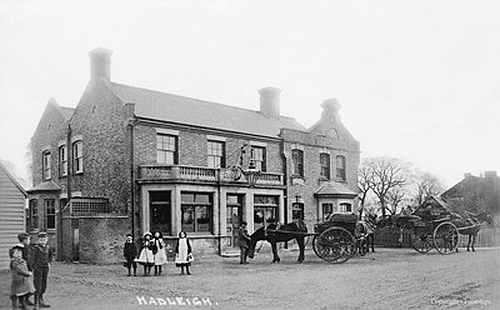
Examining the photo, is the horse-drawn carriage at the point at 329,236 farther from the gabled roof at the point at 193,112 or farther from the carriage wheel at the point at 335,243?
the gabled roof at the point at 193,112

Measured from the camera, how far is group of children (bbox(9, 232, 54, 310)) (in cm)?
876

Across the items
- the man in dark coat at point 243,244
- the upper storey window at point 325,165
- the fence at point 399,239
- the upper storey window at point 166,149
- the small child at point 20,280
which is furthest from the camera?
the upper storey window at point 325,165

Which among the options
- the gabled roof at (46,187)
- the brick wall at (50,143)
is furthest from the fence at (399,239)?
the gabled roof at (46,187)

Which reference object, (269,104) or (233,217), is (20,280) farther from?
(269,104)

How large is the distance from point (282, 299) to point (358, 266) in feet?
18.5

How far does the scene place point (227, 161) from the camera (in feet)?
73.1

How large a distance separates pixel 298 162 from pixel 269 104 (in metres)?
3.75

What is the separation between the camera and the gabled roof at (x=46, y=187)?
842 inches

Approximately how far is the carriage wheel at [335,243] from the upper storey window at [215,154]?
6.17 metres

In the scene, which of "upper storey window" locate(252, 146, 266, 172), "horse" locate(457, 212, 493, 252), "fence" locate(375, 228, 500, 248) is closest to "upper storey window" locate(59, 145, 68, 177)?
"upper storey window" locate(252, 146, 266, 172)

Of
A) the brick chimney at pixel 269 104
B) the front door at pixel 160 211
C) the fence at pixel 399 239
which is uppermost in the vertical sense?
the brick chimney at pixel 269 104

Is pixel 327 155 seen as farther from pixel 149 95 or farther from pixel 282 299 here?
pixel 282 299

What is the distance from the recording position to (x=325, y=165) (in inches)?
1005

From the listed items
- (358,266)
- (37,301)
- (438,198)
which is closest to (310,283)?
(358,266)
